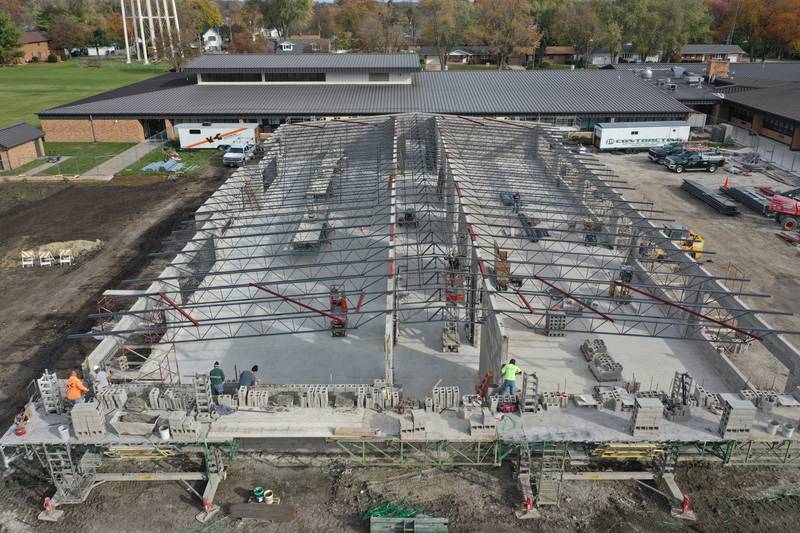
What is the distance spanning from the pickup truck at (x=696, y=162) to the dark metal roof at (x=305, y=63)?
95.6 ft

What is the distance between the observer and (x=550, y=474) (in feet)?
60.8

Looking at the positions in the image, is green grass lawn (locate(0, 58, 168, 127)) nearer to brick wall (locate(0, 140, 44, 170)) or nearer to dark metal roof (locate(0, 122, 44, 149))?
dark metal roof (locate(0, 122, 44, 149))

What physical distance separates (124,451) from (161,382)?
12.3 ft

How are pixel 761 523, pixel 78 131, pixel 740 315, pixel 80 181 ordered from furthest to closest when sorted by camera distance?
pixel 78 131 → pixel 80 181 → pixel 740 315 → pixel 761 523

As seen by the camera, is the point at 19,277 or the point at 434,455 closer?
the point at 434,455

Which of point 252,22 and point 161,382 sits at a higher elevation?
point 252,22

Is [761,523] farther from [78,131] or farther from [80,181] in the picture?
[78,131]

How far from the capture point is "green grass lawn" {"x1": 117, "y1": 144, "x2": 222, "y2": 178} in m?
52.8

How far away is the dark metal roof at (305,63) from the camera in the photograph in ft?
216

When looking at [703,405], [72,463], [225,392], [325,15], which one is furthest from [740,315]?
[325,15]

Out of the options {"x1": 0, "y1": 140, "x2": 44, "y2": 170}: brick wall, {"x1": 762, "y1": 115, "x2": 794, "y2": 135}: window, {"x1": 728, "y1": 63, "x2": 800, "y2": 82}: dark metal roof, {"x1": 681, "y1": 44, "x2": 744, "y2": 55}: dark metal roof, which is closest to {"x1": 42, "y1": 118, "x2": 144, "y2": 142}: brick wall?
{"x1": 0, "y1": 140, "x2": 44, "y2": 170}: brick wall

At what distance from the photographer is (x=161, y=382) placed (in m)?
22.2

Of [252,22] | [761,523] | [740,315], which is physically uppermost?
[252,22]

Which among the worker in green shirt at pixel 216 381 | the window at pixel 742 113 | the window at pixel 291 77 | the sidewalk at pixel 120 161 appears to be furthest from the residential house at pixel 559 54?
the worker in green shirt at pixel 216 381
